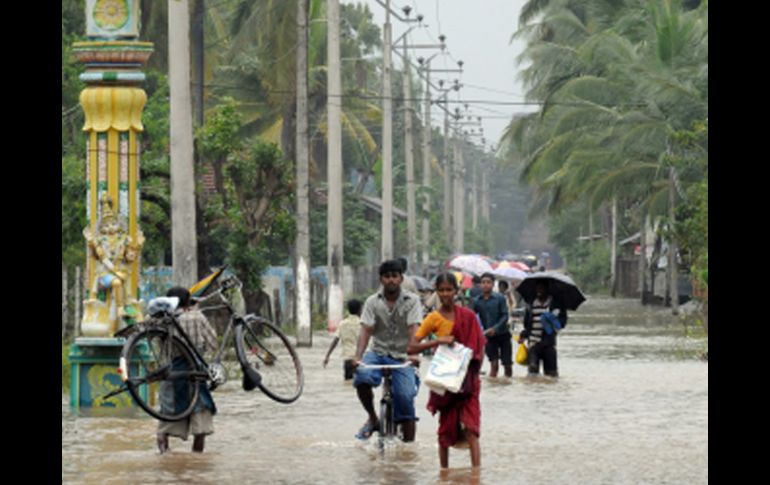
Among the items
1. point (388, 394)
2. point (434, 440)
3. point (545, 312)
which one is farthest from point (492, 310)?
point (388, 394)

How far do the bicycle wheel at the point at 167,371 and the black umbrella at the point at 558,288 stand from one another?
10768mm

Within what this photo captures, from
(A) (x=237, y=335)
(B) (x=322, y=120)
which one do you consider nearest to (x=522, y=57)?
Answer: (B) (x=322, y=120)

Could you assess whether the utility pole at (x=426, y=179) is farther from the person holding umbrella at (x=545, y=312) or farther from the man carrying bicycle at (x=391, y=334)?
the man carrying bicycle at (x=391, y=334)

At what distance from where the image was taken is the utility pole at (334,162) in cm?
3909

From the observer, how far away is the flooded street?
14.3 m

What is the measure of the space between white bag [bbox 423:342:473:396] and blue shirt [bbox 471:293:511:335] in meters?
10.4

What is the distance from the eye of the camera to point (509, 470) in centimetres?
1456

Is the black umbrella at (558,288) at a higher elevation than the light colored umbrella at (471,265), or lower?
lower

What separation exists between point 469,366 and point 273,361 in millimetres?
→ 2589

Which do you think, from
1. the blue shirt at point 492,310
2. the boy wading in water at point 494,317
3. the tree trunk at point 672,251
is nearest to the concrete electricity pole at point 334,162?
the tree trunk at point 672,251

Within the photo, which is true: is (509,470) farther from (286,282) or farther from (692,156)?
(692,156)

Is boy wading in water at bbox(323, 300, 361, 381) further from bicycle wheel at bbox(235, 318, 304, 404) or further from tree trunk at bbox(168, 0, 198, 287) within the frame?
bicycle wheel at bbox(235, 318, 304, 404)

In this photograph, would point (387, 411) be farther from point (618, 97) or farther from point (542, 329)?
point (618, 97)

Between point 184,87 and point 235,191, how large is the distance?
9.25 metres
